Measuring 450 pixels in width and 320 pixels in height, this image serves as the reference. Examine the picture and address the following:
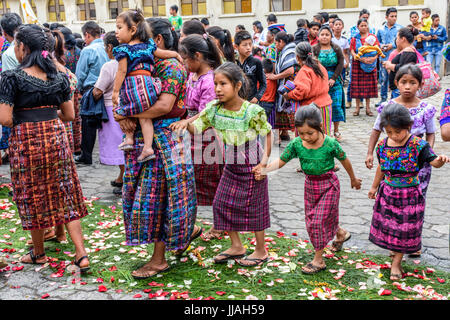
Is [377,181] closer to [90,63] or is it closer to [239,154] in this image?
[239,154]

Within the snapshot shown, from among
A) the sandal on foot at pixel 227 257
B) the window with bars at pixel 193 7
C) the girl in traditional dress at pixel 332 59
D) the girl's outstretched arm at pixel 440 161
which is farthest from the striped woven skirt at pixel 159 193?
the window with bars at pixel 193 7

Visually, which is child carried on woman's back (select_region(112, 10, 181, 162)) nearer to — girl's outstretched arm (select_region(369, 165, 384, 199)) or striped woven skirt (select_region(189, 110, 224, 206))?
striped woven skirt (select_region(189, 110, 224, 206))

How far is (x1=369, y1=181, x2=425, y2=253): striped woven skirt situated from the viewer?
382cm

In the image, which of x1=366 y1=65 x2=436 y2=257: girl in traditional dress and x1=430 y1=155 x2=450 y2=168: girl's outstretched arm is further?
x1=366 y1=65 x2=436 y2=257: girl in traditional dress

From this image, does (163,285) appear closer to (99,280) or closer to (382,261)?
(99,280)

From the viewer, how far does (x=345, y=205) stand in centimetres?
562

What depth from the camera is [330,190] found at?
397 centimetres

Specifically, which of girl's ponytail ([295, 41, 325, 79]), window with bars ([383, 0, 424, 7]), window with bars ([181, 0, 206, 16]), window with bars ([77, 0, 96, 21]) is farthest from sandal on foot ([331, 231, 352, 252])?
window with bars ([77, 0, 96, 21])

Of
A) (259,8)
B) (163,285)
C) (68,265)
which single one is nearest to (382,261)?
(163,285)

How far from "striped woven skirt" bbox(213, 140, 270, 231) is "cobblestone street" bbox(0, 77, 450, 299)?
2.93 feet

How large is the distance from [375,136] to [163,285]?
7.39 ft

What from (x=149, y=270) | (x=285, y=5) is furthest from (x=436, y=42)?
(x=149, y=270)

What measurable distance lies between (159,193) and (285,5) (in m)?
18.1

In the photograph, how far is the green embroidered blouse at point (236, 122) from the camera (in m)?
3.97
